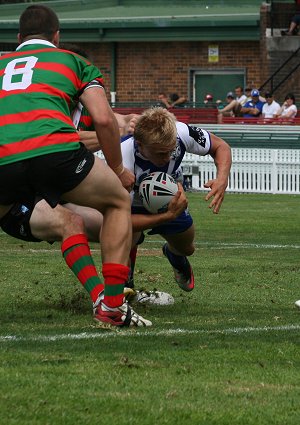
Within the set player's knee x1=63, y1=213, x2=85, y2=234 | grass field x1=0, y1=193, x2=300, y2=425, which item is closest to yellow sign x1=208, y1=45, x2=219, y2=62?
grass field x1=0, y1=193, x2=300, y2=425

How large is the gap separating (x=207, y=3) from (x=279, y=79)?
6.65 m

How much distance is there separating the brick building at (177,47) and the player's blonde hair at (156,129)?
91.0 feet

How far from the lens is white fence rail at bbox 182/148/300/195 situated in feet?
85.3

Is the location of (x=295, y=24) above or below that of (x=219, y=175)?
above

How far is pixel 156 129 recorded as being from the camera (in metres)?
7.74

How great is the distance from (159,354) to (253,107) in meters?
24.9

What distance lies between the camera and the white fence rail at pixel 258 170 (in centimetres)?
2598

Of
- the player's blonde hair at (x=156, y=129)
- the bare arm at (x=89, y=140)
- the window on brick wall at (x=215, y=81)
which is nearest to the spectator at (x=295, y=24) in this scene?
the window on brick wall at (x=215, y=81)

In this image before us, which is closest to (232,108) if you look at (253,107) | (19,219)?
(253,107)

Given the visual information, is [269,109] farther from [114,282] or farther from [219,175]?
[114,282]

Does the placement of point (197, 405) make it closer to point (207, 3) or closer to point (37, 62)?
point (37, 62)

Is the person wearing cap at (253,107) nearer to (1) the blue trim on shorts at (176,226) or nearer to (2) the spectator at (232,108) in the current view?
(2) the spectator at (232,108)

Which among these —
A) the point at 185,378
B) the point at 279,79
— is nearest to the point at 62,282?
the point at 185,378

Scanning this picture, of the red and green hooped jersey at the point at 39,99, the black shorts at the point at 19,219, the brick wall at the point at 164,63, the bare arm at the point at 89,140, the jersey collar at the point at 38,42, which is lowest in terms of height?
the brick wall at the point at 164,63
